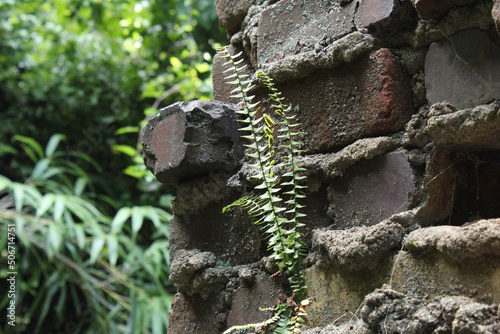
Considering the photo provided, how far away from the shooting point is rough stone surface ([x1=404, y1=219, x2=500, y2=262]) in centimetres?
76

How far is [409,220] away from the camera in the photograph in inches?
37.2

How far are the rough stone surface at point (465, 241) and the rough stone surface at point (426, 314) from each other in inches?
2.8

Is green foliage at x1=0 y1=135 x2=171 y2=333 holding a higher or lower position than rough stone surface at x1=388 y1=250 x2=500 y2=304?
higher

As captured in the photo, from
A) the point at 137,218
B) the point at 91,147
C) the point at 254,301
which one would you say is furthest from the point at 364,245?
the point at 91,147

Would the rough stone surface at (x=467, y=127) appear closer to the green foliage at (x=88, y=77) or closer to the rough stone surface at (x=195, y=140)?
the rough stone surface at (x=195, y=140)

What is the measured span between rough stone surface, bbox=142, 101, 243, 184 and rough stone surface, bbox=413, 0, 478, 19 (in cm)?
53

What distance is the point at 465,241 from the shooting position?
79 cm

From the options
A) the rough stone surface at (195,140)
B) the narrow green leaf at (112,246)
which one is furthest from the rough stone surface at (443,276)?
the narrow green leaf at (112,246)

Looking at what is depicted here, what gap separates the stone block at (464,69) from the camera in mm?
894

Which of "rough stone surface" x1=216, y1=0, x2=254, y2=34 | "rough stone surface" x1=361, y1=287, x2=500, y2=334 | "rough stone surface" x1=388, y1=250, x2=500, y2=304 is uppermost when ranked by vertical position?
"rough stone surface" x1=216, y1=0, x2=254, y2=34

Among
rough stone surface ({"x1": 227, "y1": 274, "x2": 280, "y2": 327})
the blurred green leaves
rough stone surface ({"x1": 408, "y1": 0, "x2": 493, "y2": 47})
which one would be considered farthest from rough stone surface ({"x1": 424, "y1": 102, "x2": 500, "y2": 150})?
the blurred green leaves

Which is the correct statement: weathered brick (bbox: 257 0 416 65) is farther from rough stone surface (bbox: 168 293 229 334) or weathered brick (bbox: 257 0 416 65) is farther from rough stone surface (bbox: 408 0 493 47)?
rough stone surface (bbox: 168 293 229 334)

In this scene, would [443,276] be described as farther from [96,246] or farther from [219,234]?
[96,246]

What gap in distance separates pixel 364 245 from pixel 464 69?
37 centimetres
